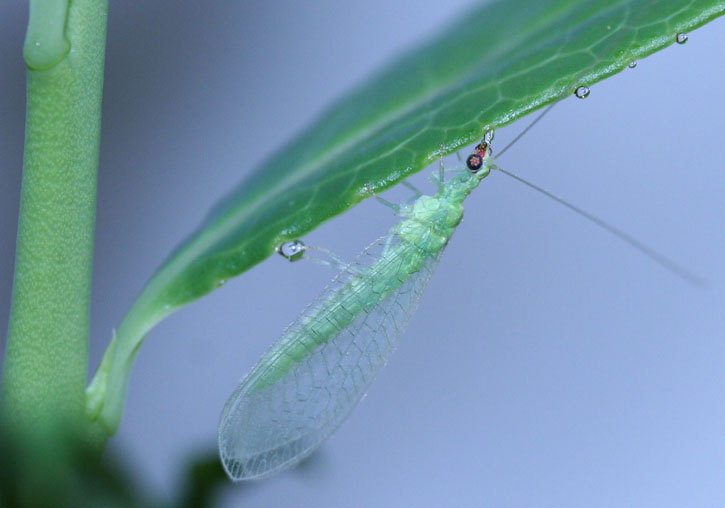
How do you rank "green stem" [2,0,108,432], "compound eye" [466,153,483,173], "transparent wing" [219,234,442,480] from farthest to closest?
"compound eye" [466,153,483,173]
"transparent wing" [219,234,442,480]
"green stem" [2,0,108,432]

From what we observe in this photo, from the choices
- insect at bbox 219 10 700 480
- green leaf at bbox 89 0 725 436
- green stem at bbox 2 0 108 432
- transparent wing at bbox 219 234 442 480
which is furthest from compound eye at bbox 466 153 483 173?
green stem at bbox 2 0 108 432

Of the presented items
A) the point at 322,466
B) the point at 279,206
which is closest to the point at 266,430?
the point at 322,466

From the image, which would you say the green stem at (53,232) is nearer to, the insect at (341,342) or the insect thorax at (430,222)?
the insect at (341,342)

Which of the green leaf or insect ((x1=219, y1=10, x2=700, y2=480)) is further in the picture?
insect ((x1=219, y1=10, x2=700, y2=480))

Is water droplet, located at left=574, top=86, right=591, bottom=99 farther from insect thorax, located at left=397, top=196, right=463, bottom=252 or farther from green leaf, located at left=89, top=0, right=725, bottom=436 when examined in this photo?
insect thorax, located at left=397, top=196, right=463, bottom=252

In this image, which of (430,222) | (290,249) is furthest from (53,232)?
(430,222)

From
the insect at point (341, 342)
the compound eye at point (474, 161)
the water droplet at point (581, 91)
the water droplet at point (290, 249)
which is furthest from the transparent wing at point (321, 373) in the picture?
the water droplet at point (581, 91)

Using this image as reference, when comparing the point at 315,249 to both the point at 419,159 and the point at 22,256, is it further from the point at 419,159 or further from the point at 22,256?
the point at 22,256
